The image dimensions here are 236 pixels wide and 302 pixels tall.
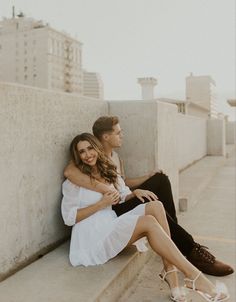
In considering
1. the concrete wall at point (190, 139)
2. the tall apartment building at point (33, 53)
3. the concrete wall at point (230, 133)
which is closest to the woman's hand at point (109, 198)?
the concrete wall at point (190, 139)

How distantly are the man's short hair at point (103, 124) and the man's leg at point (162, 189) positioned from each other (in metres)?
0.64

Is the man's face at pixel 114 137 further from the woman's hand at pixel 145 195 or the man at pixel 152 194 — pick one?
the woman's hand at pixel 145 195

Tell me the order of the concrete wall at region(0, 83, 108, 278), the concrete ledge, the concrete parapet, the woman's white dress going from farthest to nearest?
the concrete parapet → the woman's white dress → the concrete wall at region(0, 83, 108, 278) → the concrete ledge

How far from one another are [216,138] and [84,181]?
13237 millimetres

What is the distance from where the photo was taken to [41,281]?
2867 mm

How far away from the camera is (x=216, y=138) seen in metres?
16.1

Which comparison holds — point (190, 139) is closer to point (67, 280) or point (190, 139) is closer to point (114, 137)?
point (114, 137)

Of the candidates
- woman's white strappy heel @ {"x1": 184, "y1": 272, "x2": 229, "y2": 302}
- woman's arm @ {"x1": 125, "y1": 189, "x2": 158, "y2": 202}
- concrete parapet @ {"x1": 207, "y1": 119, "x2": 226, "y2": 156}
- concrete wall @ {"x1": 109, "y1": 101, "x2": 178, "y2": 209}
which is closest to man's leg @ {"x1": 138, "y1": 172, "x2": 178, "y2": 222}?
woman's arm @ {"x1": 125, "y1": 189, "x2": 158, "y2": 202}

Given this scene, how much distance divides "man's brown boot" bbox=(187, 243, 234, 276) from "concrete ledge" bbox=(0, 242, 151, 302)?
0.58m

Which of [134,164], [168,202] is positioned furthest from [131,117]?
[168,202]

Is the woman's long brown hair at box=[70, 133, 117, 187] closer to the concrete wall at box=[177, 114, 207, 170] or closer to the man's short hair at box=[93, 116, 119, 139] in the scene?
the man's short hair at box=[93, 116, 119, 139]

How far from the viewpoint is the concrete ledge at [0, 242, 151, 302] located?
2.65 m

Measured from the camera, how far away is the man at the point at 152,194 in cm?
355

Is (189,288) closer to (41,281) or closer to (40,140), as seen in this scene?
(41,281)
